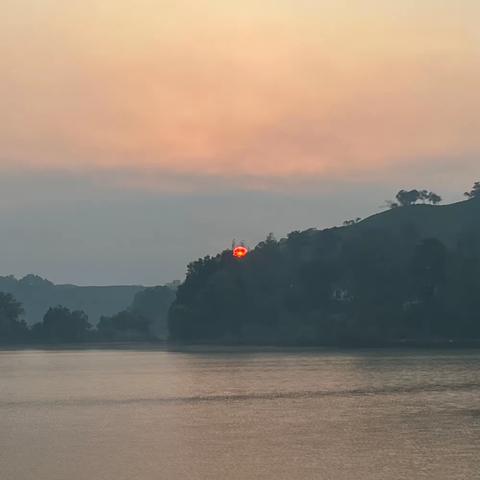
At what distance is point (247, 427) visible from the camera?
6369cm

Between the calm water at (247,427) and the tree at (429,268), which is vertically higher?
the tree at (429,268)

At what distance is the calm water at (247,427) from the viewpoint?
4866 centimetres

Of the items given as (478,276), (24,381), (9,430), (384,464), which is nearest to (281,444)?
(384,464)

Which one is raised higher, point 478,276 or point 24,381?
point 478,276

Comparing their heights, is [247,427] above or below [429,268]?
below

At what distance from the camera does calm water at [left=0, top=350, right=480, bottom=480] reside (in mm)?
48656

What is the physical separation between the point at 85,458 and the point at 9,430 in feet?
→ 53.2

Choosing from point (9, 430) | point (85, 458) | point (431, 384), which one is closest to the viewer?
point (85, 458)

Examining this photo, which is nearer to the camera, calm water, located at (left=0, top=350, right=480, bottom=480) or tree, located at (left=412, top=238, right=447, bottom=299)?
calm water, located at (left=0, top=350, right=480, bottom=480)

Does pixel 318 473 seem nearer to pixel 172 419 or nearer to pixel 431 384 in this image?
pixel 172 419

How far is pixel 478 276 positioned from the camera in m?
182

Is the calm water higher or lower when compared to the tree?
lower

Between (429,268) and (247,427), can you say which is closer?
(247,427)

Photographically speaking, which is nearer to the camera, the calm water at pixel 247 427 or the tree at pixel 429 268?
the calm water at pixel 247 427
